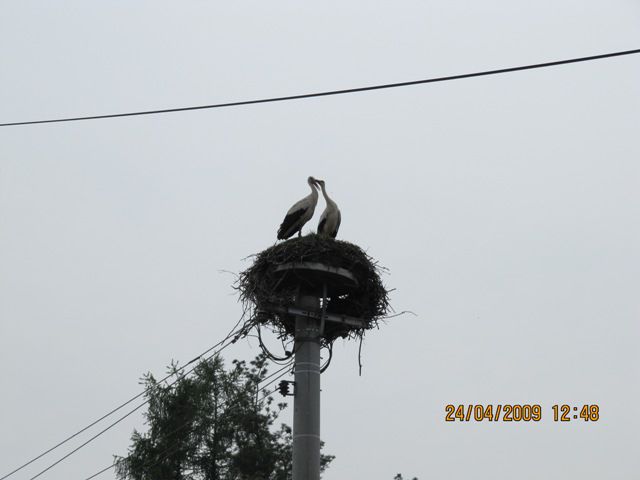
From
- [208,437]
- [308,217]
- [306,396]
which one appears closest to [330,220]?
[308,217]

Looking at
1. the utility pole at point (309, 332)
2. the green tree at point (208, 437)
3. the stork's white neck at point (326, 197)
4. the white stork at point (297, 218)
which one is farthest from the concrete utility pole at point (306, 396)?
the green tree at point (208, 437)

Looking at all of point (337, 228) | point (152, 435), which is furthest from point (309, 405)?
point (152, 435)

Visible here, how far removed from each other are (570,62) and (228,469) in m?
17.5

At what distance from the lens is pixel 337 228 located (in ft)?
44.8

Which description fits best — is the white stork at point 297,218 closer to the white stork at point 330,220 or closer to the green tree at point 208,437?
the white stork at point 330,220

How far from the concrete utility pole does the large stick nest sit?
0.34m

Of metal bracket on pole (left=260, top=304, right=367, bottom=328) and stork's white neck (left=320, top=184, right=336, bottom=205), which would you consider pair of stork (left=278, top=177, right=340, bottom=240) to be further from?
metal bracket on pole (left=260, top=304, right=367, bottom=328)

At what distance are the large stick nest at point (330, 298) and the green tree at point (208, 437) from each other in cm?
1074

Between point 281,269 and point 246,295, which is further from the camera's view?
point 246,295

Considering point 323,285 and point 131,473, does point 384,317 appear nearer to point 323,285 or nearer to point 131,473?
point 323,285

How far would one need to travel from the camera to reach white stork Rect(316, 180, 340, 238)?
1348cm

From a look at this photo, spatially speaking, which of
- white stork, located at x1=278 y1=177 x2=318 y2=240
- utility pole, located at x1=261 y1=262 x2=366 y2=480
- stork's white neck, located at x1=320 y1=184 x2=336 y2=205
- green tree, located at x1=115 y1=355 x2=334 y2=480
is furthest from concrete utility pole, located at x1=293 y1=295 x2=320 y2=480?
green tree, located at x1=115 y1=355 x2=334 y2=480

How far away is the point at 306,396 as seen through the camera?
10.1 m

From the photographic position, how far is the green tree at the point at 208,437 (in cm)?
2308
